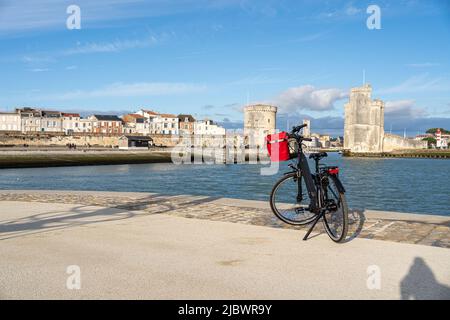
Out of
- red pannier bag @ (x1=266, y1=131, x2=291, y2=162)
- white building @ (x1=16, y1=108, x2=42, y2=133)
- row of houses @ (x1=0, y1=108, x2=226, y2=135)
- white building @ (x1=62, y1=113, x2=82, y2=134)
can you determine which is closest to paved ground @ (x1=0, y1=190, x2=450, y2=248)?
red pannier bag @ (x1=266, y1=131, x2=291, y2=162)

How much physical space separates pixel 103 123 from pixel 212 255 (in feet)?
373

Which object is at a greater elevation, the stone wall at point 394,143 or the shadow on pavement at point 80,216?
the stone wall at point 394,143

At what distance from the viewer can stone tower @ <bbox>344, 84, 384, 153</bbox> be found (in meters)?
109

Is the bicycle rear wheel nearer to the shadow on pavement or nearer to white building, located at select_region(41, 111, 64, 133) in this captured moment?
the shadow on pavement

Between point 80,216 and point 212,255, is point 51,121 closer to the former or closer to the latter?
point 80,216

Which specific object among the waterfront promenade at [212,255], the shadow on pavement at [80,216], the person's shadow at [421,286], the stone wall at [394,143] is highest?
the stone wall at [394,143]

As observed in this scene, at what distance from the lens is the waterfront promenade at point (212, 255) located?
148 inches

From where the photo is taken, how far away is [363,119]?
110 m

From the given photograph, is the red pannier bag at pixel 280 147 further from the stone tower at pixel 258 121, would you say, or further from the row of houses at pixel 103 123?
the stone tower at pixel 258 121

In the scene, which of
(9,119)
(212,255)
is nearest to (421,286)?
(212,255)

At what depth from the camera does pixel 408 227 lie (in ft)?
21.7

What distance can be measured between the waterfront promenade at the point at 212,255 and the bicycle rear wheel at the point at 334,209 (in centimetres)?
18

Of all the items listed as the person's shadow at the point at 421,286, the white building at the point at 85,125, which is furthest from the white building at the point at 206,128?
the person's shadow at the point at 421,286

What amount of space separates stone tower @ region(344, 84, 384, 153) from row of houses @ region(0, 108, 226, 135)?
1454 inches
